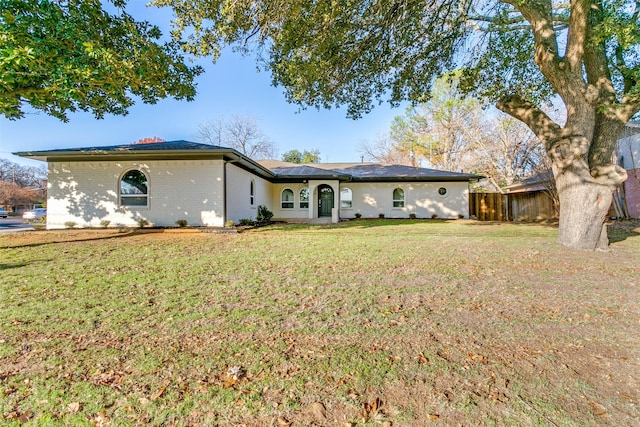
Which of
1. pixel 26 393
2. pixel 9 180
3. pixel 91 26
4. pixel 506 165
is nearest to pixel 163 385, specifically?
pixel 26 393

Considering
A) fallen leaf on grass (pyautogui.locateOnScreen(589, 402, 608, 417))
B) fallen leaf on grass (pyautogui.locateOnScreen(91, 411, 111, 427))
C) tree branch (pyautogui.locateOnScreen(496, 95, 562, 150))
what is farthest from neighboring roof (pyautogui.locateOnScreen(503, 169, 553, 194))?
fallen leaf on grass (pyautogui.locateOnScreen(91, 411, 111, 427))

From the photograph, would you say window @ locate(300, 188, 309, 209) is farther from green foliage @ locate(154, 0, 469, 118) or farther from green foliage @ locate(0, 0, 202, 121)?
green foliage @ locate(0, 0, 202, 121)

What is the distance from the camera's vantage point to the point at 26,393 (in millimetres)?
2080

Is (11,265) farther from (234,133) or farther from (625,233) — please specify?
(234,133)

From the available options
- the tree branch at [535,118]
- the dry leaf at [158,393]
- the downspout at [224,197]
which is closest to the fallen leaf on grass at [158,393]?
the dry leaf at [158,393]

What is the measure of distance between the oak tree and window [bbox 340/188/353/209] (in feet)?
32.5

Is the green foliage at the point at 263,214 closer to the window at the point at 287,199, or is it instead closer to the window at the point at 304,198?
the window at the point at 287,199

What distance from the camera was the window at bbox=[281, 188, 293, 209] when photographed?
59.7 ft

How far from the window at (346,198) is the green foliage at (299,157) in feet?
74.2

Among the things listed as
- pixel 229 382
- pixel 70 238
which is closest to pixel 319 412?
pixel 229 382

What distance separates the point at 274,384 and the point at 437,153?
1200 inches

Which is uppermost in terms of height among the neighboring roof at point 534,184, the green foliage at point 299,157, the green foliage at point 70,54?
the green foliage at point 299,157

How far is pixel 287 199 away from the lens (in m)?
18.2

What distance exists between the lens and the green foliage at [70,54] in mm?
5668
